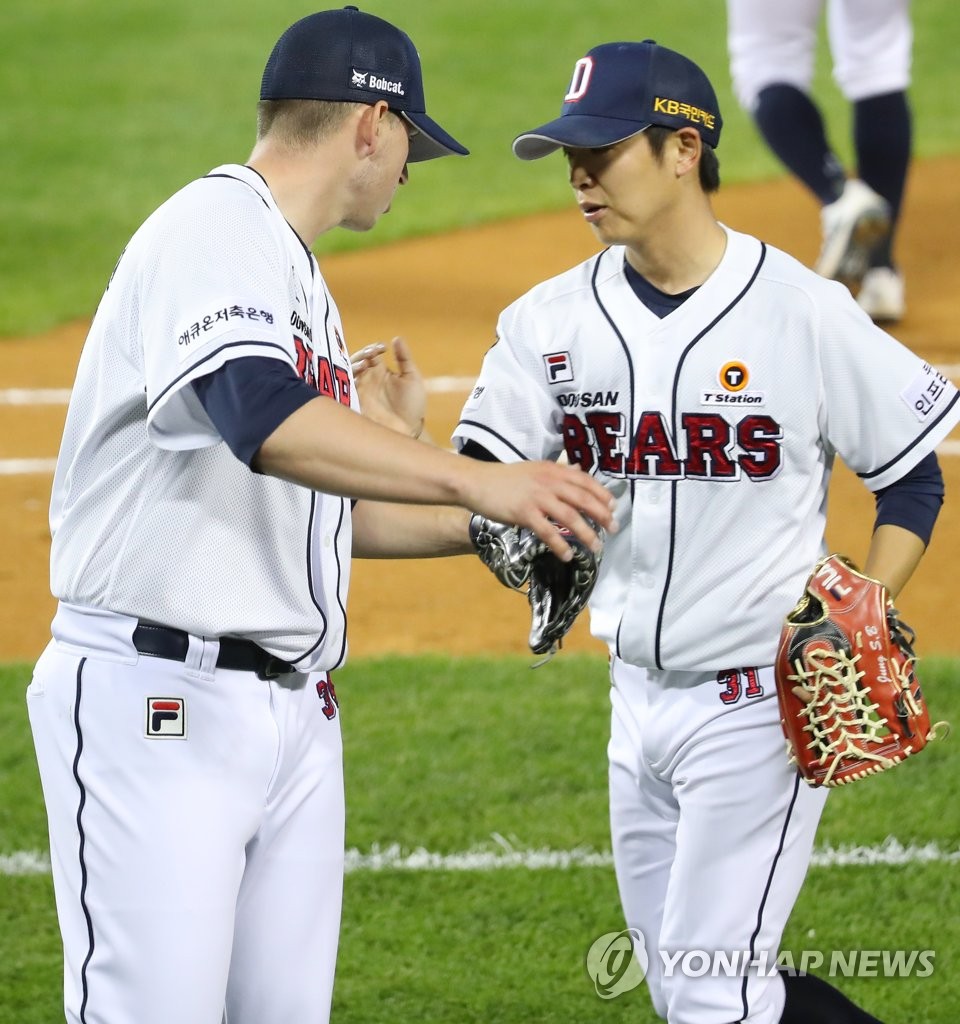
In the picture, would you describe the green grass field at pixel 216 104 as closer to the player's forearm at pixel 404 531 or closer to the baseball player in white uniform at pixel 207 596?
the player's forearm at pixel 404 531

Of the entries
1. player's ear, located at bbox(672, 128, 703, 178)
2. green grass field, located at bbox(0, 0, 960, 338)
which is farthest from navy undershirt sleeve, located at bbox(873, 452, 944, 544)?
green grass field, located at bbox(0, 0, 960, 338)

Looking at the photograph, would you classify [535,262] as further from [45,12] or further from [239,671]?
[45,12]

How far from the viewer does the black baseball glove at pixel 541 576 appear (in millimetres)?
3086

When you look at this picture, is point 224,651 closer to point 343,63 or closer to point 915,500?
point 343,63

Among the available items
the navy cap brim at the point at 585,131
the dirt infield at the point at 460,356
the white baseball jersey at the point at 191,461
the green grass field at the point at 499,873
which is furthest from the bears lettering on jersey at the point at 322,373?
the dirt infield at the point at 460,356

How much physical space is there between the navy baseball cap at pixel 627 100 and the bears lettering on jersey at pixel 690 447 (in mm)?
498

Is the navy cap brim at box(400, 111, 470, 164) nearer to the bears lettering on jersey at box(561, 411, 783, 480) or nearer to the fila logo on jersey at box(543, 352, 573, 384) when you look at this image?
the fila logo on jersey at box(543, 352, 573, 384)

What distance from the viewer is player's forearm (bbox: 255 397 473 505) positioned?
7.91ft

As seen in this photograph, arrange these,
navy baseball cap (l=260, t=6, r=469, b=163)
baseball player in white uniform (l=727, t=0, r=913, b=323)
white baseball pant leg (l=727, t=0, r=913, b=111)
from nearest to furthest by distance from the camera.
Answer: navy baseball cap (l=260, t=6, r=469, b=163) < baseball player in white uniform (l=727, t=0, r=913, b=323) < white baseball pant leg (l=727, t=0, r=913, b=111)

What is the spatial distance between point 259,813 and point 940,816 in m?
2.54

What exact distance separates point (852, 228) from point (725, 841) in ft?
20.9

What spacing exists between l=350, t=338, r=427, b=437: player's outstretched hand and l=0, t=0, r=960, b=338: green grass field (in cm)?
744

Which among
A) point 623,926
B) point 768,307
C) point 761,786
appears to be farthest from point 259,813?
point 623,926

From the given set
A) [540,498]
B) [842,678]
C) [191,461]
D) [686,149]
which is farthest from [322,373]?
[842,678]
